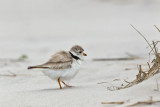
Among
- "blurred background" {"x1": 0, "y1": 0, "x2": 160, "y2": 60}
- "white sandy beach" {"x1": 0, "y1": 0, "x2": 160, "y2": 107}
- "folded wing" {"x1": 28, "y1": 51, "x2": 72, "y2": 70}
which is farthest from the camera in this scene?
"blurred background" {"x1": 0, "y1": 0, "x2": 160, "y2": 60}

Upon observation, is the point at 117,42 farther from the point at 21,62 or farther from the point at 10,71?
the point at 10,71

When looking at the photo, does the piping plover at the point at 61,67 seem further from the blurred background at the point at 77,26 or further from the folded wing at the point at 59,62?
the blurred background at the point at 77,26

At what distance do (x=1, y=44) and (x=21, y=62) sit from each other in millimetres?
3224

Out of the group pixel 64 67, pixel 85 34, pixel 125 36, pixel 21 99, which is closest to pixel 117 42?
pixel 125 36

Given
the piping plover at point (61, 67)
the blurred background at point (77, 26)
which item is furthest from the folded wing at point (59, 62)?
the blurred background at point (77, 26)

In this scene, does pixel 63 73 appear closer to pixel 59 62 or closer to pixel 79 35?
pixel 59 62

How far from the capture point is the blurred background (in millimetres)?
10558

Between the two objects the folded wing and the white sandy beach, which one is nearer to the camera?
the folded wing

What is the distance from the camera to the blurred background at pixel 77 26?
10558 millimetres

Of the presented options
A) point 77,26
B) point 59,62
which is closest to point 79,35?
point 77,26

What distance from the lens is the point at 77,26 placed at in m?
12.5

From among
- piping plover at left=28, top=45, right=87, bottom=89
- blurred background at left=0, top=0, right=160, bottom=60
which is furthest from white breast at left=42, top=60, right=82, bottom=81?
blurred background at left=0, top=0, right=160, bottom=60

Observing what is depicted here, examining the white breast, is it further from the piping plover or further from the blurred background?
the blurred background

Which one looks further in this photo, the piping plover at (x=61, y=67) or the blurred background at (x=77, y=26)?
the blurred background at (x=77, y=26)
